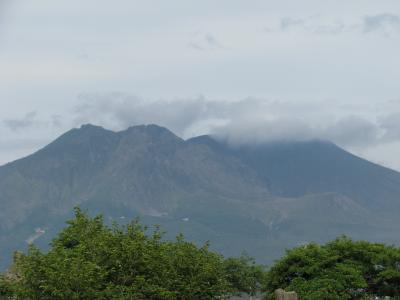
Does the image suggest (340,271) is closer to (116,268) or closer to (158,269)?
(158,269)

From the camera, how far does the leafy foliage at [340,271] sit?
51.1 meters

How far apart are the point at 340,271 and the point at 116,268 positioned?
17294 mm

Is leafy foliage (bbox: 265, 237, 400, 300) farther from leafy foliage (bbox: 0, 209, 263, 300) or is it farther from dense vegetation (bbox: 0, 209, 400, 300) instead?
leafy foliage (bbox: 0, 209, 263, 300)

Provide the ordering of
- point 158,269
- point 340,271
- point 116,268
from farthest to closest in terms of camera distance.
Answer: point 340,271, point 158,269, point 116,268

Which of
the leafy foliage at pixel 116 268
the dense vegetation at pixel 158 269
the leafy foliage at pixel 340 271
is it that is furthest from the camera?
the leafy foliage at pixel 340 271

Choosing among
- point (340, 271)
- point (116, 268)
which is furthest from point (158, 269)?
point (340, 271)

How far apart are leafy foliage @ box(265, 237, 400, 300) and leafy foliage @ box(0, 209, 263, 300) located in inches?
284

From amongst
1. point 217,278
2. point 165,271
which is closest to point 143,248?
point 165,271

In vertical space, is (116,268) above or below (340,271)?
below

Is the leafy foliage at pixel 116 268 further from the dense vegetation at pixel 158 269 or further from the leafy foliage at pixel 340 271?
the leafy foliage at pixel 340 271

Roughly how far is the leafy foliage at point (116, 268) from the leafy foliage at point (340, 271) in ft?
23.6

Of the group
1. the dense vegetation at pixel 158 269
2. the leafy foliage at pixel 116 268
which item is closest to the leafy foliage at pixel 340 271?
the dense vegetation at pixel 158 269

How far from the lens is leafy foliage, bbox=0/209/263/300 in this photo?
39.2 metres

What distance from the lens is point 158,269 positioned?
4406cm
